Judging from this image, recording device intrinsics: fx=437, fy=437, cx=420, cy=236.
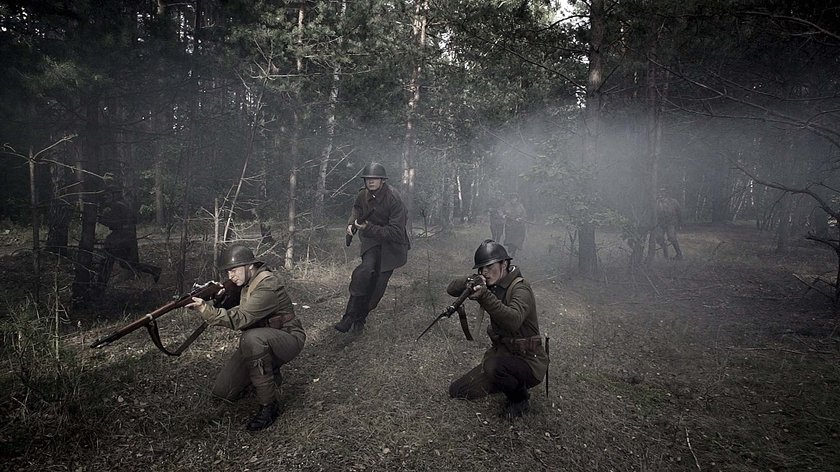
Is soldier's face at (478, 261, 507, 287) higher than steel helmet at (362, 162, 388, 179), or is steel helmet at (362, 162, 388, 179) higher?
steel helmet at (362, 162, 388, 179)

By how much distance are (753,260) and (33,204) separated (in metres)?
15.8

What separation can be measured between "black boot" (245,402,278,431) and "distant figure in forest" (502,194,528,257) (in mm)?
9964

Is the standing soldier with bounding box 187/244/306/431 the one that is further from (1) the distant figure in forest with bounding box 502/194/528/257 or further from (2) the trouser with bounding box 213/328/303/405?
(1) the distant figure in forest with bounding box 502/194/528/257

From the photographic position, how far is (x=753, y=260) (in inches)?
488

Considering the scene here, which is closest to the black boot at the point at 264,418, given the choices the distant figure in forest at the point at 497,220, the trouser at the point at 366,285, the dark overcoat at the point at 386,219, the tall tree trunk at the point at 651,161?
the trouser at the point at 366,285

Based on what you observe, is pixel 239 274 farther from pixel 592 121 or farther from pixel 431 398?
pixel 592 121

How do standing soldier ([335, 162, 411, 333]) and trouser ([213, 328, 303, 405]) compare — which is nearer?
trouser ([213, 328, 303, 405])

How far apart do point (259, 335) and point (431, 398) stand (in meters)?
1.76

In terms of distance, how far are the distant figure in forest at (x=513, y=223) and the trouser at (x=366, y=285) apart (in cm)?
763

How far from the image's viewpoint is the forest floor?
11.3 feet

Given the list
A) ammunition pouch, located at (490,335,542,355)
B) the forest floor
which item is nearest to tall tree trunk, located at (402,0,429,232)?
the forest floor

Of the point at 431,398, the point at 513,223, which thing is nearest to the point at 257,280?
the point at 431,398

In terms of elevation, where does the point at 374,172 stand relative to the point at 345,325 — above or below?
above

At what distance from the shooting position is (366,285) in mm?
5793
